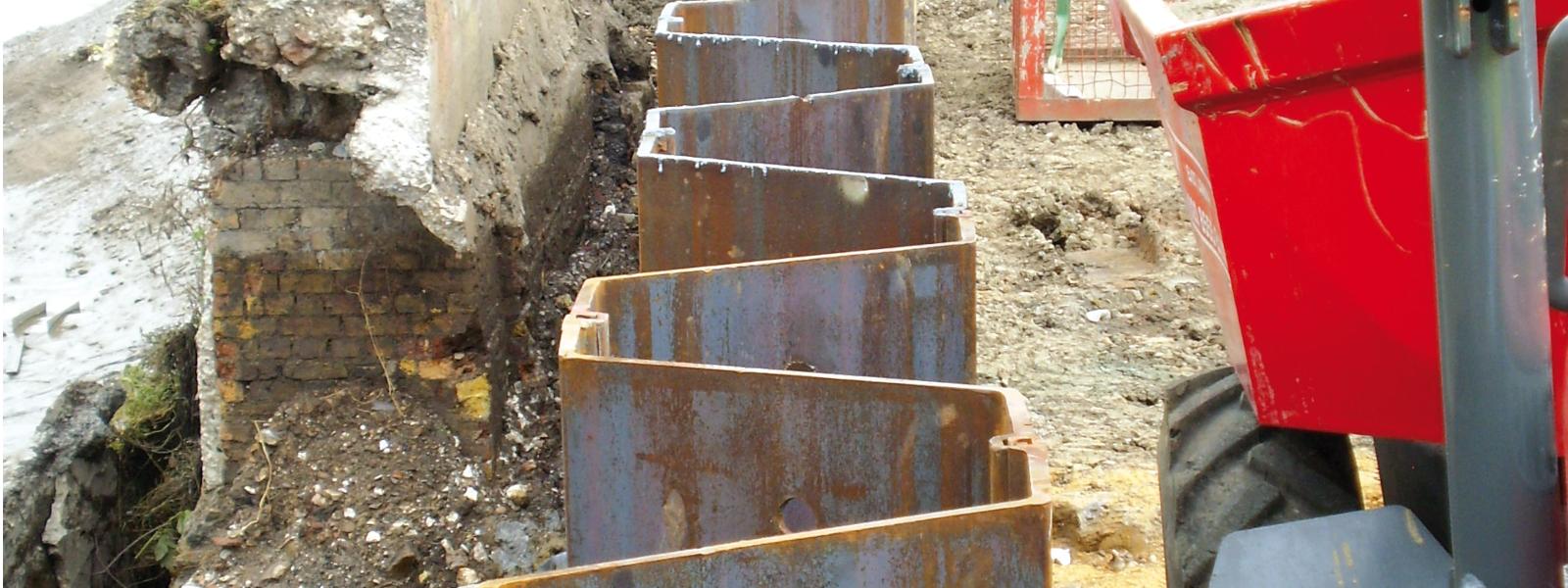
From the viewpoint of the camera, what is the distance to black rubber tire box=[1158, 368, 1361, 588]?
3021mm

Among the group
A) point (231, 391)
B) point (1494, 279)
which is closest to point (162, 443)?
point (231, 391)

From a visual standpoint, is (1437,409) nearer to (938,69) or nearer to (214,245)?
(214,245)

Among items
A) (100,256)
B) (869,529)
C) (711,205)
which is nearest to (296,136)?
(711,205)

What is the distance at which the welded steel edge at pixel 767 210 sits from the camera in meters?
4.61

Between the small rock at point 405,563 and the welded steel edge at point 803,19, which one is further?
the welded steel edge at point 803,19

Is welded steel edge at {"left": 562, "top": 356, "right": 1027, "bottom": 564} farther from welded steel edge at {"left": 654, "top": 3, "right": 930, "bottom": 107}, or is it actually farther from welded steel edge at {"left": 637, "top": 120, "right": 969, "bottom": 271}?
welded steel edge at {"left": 654, "top": 3, "right": 930, "bottom": 107}

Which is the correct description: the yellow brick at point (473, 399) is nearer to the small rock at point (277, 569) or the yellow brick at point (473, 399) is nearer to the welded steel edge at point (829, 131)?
the small rock at point (277, 569)

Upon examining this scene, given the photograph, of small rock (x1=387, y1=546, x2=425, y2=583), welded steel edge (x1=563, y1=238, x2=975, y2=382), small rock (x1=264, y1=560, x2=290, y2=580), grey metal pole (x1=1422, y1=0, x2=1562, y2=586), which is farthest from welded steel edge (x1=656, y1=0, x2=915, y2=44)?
grey metal pole (x1=1422, y1=0, x2=1562, y2=586)

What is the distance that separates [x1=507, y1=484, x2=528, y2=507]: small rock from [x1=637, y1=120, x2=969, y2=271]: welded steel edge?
3.58 ft

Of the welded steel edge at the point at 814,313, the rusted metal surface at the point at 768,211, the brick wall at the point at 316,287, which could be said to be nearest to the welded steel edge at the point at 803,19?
the brick wall at the point at 316,287

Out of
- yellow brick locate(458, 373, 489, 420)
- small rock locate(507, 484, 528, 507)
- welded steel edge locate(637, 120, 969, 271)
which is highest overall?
welded steel edge locate(637, 120, 969, 271)

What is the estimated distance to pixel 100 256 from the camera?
9.59 metres

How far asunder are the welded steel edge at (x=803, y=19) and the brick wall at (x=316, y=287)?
2604 millimetres

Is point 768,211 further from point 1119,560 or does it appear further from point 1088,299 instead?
point 1088,299
